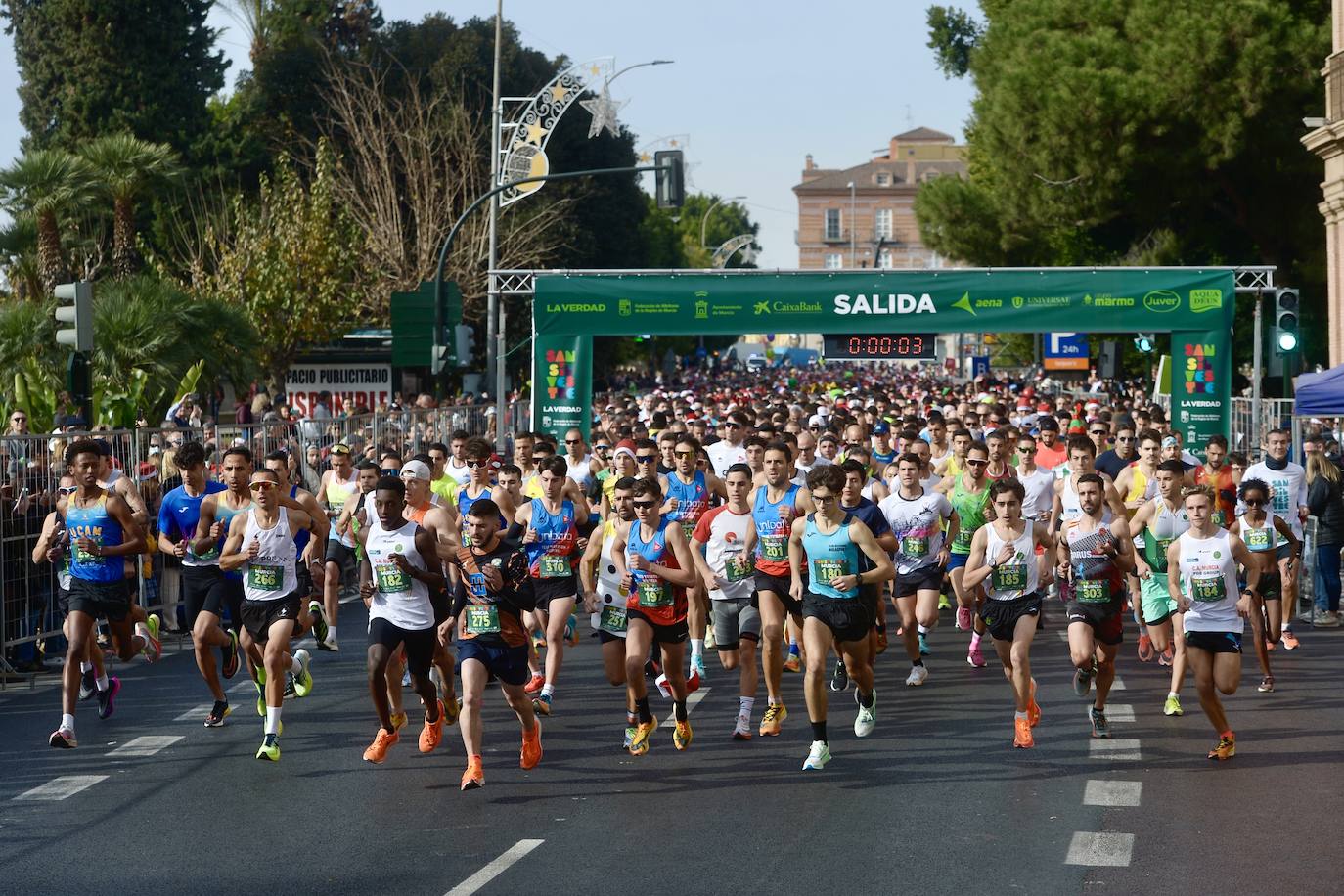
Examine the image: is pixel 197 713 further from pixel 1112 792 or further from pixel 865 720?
pixel 1112 792

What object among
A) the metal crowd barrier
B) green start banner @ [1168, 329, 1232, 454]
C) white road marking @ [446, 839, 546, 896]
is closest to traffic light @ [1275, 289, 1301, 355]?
green start banner @ [1168, 329, 1232, 454]

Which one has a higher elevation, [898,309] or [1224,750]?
[898,309]

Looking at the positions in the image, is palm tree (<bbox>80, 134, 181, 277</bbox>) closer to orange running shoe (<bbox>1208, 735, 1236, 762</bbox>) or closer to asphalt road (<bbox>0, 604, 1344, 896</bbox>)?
asphalt road (<bbox>0, 604, 1344, 896</bbox>)

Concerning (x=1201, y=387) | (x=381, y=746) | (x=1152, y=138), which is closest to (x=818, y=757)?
(x=381, y=746)

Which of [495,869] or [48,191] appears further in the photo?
[48,191]

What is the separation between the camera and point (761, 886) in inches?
294

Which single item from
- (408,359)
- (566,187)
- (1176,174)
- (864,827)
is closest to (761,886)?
(864,827)

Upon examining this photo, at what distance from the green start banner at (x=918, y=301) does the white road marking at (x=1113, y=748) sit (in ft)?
46.1

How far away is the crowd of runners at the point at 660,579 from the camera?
1005 centimetres

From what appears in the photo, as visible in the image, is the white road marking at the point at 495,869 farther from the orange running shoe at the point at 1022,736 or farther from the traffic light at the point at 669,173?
the traffic light at the point at 669,173

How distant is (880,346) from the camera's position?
976 inches

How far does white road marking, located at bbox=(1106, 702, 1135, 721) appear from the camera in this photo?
11.7 m

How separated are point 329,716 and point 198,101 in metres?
40.6

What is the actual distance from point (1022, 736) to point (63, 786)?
5.38 metres
